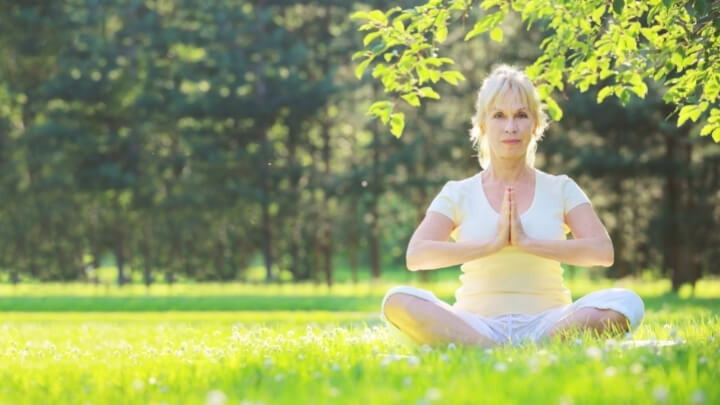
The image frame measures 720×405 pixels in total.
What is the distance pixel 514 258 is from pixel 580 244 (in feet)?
1.48

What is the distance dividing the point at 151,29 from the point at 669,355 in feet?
97.0

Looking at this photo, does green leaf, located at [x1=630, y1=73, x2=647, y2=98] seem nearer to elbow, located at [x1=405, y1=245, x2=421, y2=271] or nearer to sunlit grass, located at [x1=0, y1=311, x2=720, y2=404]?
sunlit grass, located at [x1=0, y1=311, x2=720, y2=404]

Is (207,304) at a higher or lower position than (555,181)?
lower

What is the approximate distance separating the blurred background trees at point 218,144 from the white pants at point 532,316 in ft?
76.7

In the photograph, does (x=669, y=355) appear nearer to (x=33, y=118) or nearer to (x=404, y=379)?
(x=404, y=379)

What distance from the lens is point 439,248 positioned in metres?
6.62

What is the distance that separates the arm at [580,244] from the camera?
6.44m

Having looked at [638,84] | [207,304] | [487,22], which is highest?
[487,22]

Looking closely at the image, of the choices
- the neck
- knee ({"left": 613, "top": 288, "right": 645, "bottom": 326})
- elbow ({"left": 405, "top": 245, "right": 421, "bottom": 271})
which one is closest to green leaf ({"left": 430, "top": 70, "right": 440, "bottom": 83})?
the neck

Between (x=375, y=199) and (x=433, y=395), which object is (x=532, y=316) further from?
(x=375, y=199)

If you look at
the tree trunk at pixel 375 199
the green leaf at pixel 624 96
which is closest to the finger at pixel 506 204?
the green leaf at pixel 624 96

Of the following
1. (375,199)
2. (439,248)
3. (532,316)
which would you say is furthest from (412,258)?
(375,199)

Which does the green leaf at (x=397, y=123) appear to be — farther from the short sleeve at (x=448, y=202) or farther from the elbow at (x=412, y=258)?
the elbow at (x=412, y=258)

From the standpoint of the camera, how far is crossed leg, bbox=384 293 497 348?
653 cm
